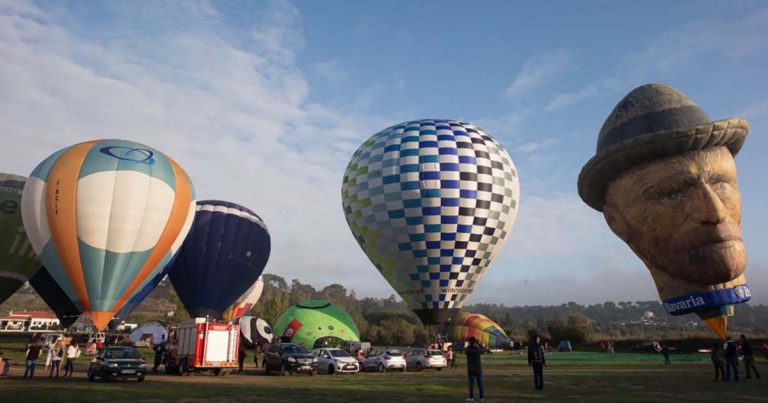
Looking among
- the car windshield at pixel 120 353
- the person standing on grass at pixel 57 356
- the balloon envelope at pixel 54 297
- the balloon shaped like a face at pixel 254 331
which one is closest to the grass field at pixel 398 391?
the car windshield at pixel 120 353

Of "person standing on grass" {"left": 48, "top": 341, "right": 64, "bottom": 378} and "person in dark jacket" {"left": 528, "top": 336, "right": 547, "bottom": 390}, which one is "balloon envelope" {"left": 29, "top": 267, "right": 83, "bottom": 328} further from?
"person in dark jacket" {"left": 528, "top": 336, "right": 547, "bottom": 390}

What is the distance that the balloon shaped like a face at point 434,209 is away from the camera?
30.9 m

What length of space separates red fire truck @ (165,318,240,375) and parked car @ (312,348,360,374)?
374 cm

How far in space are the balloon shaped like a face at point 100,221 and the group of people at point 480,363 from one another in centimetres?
1904

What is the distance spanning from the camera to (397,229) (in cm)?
3145

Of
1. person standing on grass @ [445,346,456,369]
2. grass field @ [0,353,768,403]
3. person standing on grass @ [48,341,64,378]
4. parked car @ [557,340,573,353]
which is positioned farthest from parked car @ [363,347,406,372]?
parked car @ [557,340,573,353]

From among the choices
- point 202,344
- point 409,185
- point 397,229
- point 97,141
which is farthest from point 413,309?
point 97,141

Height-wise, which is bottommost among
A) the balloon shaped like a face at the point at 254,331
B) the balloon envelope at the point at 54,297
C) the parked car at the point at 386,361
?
the parked car at the point at 386,361

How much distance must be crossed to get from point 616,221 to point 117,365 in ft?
53.4

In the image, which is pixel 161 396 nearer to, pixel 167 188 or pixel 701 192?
pixel 701 192

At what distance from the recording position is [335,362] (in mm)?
24391

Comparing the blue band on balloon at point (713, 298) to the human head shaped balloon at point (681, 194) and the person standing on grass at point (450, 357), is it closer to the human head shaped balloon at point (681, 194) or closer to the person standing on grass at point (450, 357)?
the human head shaped balloon at point (681, 194)

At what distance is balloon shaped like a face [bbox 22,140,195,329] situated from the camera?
88.2 feet

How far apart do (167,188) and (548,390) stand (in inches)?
839
